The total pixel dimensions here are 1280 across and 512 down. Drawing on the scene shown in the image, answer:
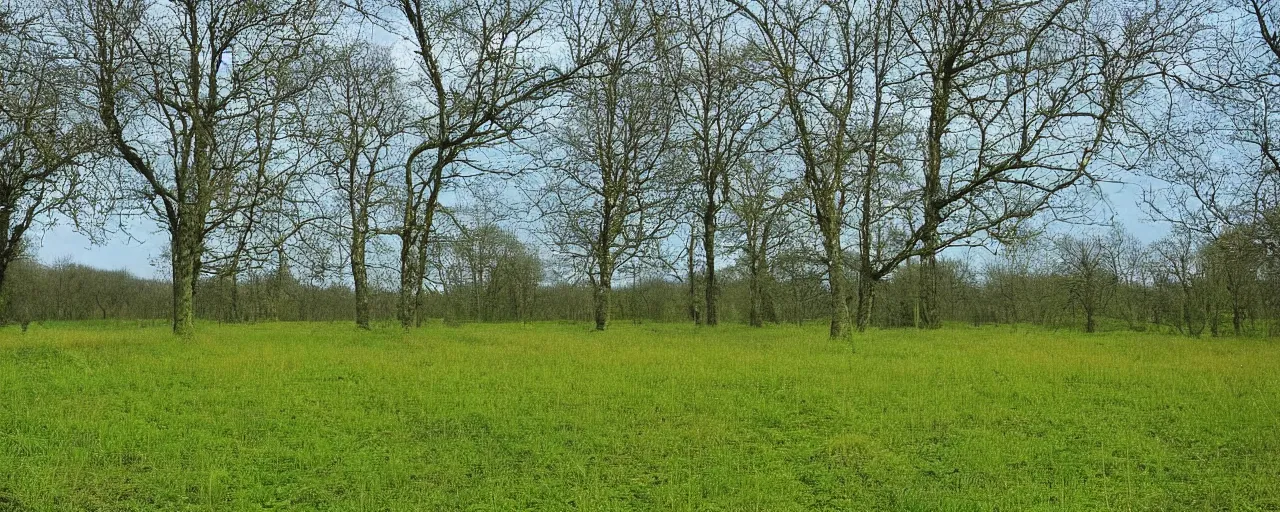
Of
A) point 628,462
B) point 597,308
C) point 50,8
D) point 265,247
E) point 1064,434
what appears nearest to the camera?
point 628,462

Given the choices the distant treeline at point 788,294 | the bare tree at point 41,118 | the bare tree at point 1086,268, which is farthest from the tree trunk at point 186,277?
the bare tree at point 1086,268

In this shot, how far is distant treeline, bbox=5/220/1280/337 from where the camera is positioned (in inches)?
1125

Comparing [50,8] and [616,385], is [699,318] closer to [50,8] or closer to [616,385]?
[616,385]

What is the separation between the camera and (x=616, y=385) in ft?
30.5

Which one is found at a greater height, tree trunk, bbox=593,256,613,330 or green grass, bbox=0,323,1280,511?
tree trunk, bbox=593,256,613,330

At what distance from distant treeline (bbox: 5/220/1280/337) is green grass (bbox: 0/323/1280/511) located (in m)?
11.9

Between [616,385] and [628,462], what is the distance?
3589 mm

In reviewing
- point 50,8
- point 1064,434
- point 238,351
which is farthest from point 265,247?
point 1064,434

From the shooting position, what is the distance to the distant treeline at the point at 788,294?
2856 centimetres

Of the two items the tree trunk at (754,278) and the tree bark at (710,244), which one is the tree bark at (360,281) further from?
the tree trunk at (754,278)

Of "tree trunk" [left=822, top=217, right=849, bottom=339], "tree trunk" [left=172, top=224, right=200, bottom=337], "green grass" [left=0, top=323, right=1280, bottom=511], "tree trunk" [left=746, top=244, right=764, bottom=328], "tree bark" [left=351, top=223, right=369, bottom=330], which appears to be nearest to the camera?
"green grass" [left=0, top=323, right=1280, bottom=511]

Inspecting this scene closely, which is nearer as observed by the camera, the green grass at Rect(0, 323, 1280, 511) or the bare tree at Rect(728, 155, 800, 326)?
the green grass at Rect(0, 323, 1280, 511)

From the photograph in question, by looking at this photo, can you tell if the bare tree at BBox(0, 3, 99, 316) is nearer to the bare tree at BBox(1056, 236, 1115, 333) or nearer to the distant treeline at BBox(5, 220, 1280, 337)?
the distant treeline at BBox(5, 220, 1280, 337)

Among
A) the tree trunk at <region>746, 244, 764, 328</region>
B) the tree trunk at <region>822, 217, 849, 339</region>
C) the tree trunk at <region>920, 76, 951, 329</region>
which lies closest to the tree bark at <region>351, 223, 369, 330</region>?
the tree trunk at <region>746, 244, 764, 328</region>
